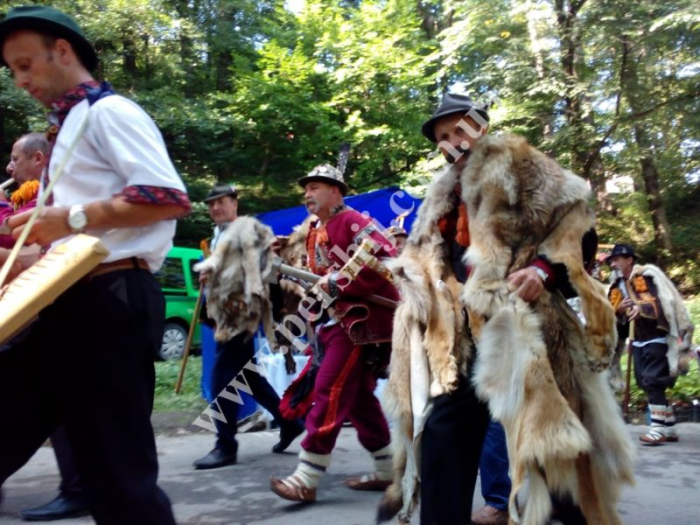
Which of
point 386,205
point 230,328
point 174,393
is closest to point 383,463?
point 230,328

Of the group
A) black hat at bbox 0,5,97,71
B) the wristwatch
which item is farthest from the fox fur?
black hat at bbox 0,5,97,71

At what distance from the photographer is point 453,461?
9.24ft

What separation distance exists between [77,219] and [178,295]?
11.7 metres

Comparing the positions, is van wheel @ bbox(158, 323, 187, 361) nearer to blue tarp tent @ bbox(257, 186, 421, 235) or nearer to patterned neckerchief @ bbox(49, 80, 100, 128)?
blue tarp tent @ bbox(257, 186, 421, 235)

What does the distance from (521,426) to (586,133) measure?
41.2ft

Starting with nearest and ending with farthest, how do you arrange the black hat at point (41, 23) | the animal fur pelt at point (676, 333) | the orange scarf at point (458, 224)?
the black hat at point (41, 23) → the orange scarf at point (458, 224) → the animal fur pelt at point (676, 333)

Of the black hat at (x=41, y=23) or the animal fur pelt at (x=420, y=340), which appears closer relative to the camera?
the black hat at (x=41, y=23)

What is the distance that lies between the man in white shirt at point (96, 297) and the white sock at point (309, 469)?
7.22 ft

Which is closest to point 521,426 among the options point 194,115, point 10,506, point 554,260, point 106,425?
point 554,260

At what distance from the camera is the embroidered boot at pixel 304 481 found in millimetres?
4141

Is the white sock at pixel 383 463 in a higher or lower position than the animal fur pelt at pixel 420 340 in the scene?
lower

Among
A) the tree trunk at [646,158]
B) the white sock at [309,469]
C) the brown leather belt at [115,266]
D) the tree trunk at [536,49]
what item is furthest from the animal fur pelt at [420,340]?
the tree trunk at [646,158]

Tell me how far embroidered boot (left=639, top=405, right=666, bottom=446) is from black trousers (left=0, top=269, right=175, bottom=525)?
5398 mm

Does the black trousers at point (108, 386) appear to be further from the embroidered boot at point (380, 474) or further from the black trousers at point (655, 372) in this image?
the black trousers at point (655, 372)
